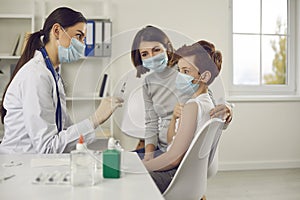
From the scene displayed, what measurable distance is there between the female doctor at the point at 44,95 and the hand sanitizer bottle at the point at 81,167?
0.84ft

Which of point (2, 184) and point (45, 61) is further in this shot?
point (45, 61)

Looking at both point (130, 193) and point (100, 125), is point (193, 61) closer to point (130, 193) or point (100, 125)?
point (100, 125)

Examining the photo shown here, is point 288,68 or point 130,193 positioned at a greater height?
point 288,68

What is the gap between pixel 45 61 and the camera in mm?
1661

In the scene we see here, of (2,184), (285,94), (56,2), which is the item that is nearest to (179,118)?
(2,184)

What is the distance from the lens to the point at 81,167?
1.12 metres

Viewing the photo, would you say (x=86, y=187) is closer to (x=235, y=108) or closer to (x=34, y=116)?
(x=34, y=116)

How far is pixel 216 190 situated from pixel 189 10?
1.75 meters

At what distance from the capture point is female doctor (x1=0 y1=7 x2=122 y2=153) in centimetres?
151

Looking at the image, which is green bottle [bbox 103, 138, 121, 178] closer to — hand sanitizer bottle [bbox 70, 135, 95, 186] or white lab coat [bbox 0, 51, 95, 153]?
hand sanitizer bottle [bbox 70, 135, 95, 186]

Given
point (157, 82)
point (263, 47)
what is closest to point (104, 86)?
point (157, 82)

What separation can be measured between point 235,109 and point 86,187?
→ 3.12 metres

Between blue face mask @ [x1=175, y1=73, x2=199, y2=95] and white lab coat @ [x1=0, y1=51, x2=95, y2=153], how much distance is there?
417 millimetres

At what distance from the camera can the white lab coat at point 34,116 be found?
59.4 inches
